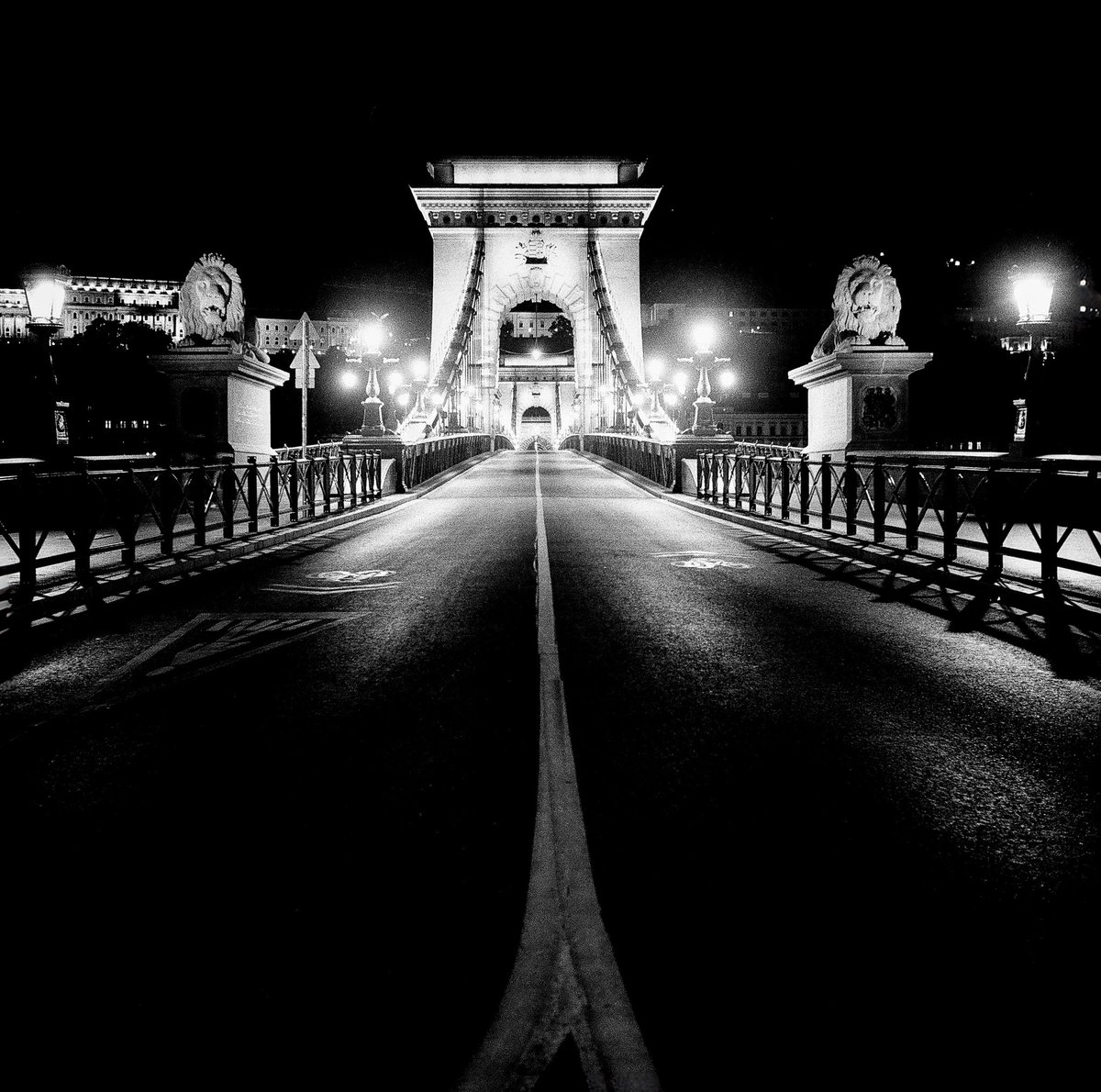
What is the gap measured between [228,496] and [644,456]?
20.8 metres

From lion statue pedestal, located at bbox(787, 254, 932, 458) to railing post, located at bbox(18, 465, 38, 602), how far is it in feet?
45.6

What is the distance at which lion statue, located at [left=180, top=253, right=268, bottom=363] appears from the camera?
18.7m

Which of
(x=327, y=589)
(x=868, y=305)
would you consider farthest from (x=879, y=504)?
(x=868, y=305)

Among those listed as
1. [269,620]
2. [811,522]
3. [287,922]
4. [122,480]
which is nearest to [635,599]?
[269,620]

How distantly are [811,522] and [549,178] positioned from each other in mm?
79780

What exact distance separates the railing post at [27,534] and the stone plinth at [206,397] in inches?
362

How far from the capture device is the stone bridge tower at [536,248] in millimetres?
83250

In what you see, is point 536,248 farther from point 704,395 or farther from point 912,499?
point 912,499

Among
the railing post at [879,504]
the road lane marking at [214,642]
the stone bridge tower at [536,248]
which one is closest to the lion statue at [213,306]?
the road lane marking at [214,642]

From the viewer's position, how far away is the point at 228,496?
13.4 meters

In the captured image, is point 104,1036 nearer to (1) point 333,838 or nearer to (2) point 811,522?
(1) point 333,838

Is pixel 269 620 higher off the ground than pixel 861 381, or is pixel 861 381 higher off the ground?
pixel 861 381

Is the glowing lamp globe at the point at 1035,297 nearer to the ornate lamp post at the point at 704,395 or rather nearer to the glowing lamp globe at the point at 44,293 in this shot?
the ornate lamp post at the point at 704,395

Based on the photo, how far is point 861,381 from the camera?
17891 millimetres
